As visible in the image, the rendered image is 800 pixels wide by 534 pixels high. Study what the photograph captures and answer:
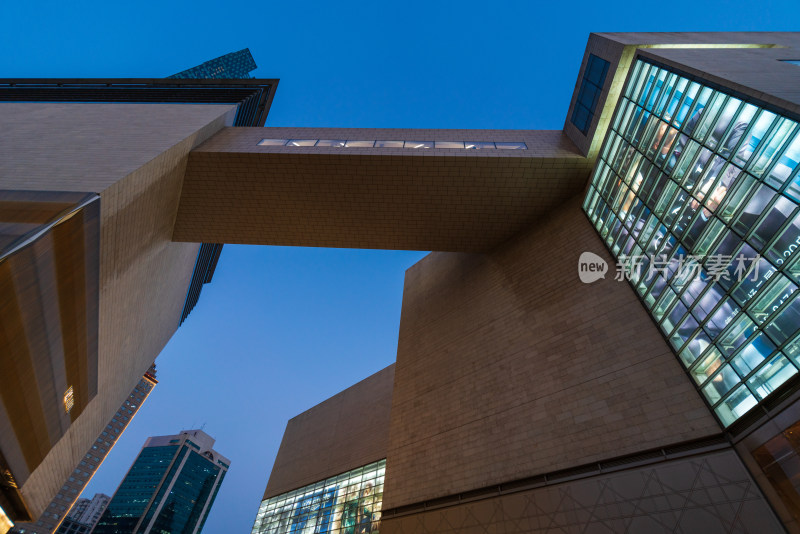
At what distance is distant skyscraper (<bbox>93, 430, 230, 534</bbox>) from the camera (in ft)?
362

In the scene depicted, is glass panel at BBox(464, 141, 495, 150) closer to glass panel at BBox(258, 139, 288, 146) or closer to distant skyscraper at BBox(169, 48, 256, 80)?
glass panel at BBox(258, 139, 288, 146)

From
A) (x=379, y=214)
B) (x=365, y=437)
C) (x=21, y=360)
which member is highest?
(x=379, y=214)

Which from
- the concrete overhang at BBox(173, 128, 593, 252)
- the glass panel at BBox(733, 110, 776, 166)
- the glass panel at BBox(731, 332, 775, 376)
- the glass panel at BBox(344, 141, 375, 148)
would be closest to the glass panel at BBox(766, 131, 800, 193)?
the glass panel at BBox(733, 110, 776, 166)

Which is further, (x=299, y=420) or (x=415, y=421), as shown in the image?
(x=299, y=420)

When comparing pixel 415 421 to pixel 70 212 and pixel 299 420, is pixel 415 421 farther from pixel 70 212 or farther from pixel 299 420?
pixel 299 420

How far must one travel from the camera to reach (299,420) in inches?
1654

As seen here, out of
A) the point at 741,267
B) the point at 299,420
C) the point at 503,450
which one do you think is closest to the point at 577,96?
the point at 741,267

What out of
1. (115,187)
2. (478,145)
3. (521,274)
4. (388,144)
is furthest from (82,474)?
(478,145)

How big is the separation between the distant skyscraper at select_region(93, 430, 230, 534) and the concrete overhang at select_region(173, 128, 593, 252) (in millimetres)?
124607

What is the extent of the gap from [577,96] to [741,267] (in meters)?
15.9

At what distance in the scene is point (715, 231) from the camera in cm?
1291

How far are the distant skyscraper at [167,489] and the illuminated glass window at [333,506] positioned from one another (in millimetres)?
105748

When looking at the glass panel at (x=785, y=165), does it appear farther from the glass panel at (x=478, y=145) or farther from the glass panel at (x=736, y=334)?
the glass panel at (x=478, y=145)

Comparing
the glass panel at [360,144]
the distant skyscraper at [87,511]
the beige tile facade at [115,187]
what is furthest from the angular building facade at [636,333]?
the distant skyscraper at [87,511]
